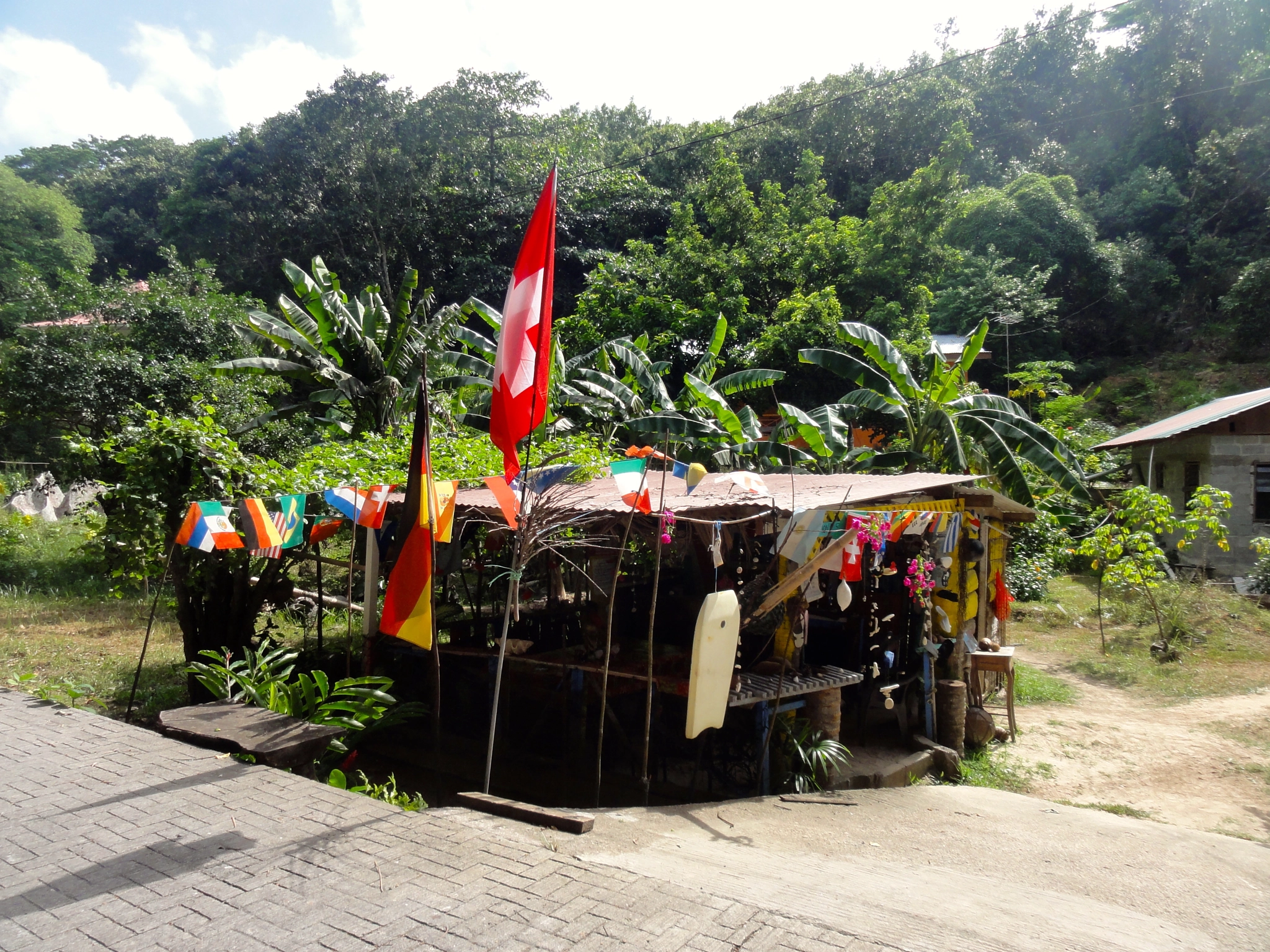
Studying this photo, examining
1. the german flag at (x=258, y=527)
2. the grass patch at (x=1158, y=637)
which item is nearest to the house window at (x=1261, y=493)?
the grass patch at (x=1158, y=637)

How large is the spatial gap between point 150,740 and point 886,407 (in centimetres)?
1002

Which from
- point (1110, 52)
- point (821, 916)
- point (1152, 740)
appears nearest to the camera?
point (821, 916)

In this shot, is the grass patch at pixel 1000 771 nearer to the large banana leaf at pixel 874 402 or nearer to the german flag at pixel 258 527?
the large banana leaf at pixel 874 402

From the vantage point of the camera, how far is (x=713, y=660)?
201 inches

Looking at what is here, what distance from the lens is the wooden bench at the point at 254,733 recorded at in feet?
18.7

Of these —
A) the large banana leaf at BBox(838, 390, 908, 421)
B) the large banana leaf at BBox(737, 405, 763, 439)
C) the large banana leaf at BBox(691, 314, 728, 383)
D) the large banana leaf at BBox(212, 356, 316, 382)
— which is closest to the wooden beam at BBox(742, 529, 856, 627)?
the large banana leaf at BBox(838, 390, 908, 421)

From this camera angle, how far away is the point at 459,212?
26.5 meters

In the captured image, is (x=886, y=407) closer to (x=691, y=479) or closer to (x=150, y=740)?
(x=691, y=479)

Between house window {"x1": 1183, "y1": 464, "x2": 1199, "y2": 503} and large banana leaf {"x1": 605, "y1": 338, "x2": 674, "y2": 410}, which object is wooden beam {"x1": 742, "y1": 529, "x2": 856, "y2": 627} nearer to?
large banana leaf {"x1": 605, "y1": 338, "x2": 674, "y2": 410}

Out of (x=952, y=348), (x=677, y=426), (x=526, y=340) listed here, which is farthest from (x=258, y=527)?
(x=952, y=348)

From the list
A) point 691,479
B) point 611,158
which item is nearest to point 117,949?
point 691,479

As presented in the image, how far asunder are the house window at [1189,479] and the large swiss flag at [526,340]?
17.7 meters

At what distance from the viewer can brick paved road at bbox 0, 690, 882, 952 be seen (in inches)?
135

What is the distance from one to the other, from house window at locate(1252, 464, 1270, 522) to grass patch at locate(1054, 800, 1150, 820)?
1291 centimetres
